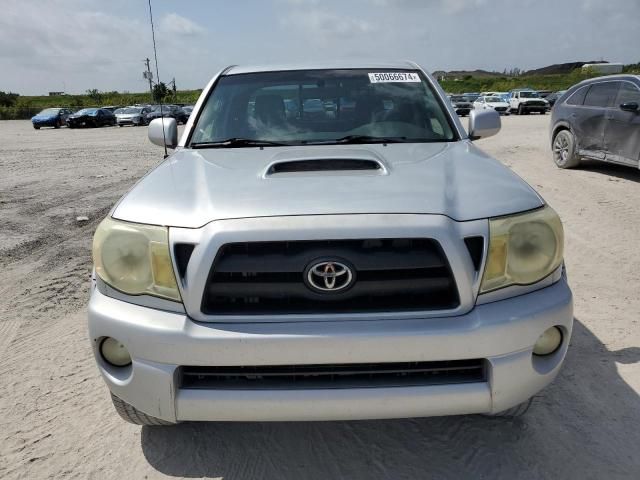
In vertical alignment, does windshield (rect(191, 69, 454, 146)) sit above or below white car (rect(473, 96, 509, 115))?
above

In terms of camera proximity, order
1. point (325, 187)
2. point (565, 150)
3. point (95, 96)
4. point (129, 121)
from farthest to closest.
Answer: point (95, 96), point (129, 121), point (565, 150), point (325, 187)

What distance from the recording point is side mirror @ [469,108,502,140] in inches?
139

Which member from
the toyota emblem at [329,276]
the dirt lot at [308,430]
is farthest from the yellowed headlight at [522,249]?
the dirt lot at [308,430]

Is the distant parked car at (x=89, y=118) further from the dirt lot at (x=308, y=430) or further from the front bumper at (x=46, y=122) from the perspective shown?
the dirt lot at (x=308, y=430)

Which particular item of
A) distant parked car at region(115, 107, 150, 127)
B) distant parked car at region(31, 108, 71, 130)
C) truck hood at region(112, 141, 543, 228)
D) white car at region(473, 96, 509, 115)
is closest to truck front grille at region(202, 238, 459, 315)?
truck hood at region(112, 141, 543, 228)

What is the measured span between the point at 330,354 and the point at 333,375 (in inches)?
5.5

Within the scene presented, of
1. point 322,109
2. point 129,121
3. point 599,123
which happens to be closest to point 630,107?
point 599,123

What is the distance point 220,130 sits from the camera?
3.28 m

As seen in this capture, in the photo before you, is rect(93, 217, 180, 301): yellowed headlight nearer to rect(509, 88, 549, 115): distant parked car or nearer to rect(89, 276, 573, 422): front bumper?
rect(89, 276, 573, 422): front bumper

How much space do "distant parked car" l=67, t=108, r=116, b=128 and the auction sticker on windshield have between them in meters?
35.4

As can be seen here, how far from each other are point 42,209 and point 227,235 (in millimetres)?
6537

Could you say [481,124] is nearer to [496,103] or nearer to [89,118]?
[496,103]

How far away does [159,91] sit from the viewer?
11.9ft

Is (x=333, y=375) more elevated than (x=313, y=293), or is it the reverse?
(x=313, y=293)
